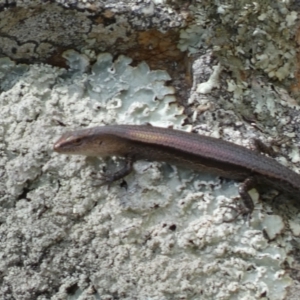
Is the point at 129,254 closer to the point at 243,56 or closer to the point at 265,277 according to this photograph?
the point at 265,277

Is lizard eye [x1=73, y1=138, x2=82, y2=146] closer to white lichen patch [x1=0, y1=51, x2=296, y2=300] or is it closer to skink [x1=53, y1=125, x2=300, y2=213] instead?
skink [x1=53, y1=125, x2=300, y2=213]

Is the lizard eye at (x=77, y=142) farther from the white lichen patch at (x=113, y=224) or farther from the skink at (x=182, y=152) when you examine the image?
the white lichen patch at (x=113, y=224)

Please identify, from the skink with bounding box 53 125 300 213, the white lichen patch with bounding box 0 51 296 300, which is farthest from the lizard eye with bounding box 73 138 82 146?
the white lichen patch with bounding box 0 51 296 300

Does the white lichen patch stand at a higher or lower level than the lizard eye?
lower

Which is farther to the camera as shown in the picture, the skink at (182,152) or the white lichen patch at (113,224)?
the skink at (182,152)

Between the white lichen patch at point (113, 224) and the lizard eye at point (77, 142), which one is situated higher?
the lizard eye at point (77, 142)

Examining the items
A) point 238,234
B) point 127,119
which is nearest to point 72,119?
point 127,119

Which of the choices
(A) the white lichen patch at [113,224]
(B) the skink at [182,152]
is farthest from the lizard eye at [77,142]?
(A) the white lichen patch at [113,224]
